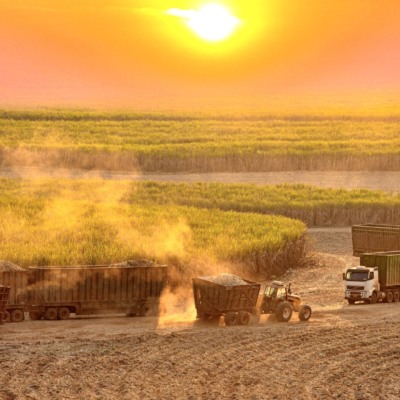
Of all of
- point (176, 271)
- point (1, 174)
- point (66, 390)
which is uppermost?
point (1, 174)

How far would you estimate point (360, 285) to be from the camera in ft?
137

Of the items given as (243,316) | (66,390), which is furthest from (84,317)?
(66,390)

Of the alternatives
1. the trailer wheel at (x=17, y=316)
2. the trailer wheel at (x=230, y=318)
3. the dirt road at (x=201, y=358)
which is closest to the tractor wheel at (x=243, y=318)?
the trailer wheel at (x=230, y=318)

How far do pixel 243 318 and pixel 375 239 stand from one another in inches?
726

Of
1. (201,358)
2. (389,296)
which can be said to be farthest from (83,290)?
(389,296)

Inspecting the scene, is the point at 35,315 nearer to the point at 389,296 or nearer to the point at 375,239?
the point at 389,296

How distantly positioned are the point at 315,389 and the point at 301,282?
19.4 m

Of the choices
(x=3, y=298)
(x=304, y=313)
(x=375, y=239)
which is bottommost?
(x=304, y=313)

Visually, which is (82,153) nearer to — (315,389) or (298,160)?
(298,160)

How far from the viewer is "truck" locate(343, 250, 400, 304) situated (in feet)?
137

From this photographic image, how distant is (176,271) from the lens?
1729 inches

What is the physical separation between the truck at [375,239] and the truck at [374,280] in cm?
886

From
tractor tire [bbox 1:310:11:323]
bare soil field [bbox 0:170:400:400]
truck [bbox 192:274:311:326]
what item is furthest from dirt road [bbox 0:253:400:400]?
tractor tire [bbox 1:310:11:323]

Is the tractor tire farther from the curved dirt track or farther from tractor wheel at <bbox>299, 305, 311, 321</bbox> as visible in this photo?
the curved dirt track
